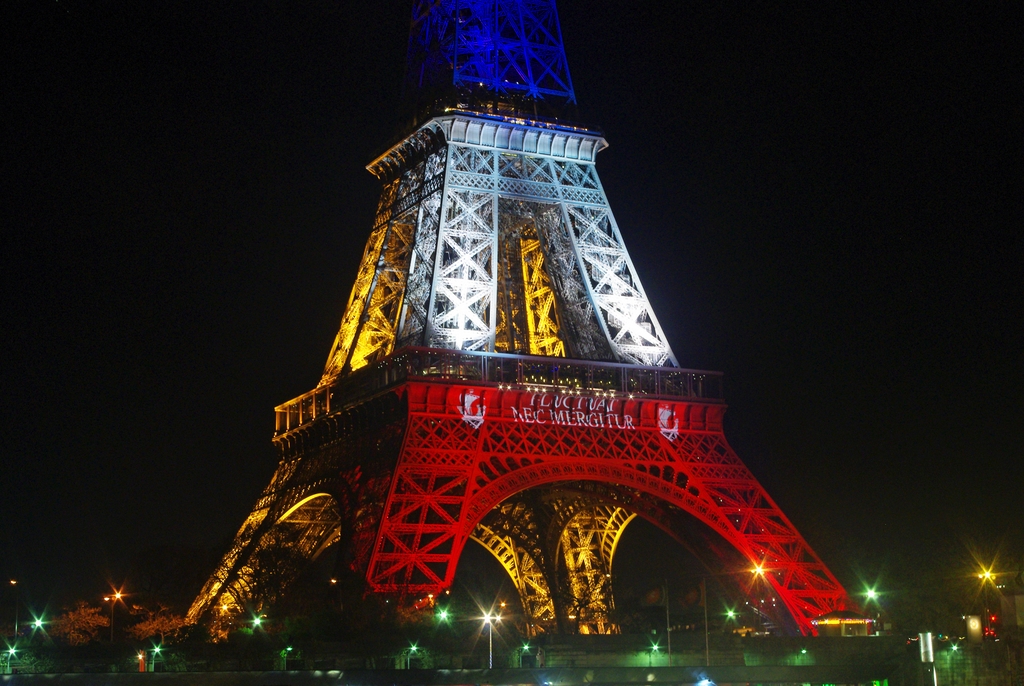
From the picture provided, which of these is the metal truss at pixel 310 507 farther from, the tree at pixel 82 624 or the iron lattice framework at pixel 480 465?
the tree at pixel 82 624

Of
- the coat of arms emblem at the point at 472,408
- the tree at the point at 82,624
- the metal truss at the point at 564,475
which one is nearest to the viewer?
the metal truss at the point at 564,475

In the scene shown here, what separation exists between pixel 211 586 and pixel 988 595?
4374 cm

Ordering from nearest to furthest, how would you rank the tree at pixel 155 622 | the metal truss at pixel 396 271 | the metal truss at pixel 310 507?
the metal truss at pixel 310 507 → the metal truss at pixel 396 271 → the tree at pixel 155 622

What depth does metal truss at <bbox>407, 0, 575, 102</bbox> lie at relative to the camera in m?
73.9

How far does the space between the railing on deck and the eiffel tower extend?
10 cm

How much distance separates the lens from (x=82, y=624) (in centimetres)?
7719

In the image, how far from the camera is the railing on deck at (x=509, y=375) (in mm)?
64250

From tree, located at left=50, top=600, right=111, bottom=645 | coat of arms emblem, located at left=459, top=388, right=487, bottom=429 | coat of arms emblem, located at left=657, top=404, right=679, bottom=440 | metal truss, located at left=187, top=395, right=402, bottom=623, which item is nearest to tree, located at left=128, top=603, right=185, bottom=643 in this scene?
metal truss, located at left=187, top=395, right=402, bottom=623

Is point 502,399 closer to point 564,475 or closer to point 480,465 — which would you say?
point 480,465

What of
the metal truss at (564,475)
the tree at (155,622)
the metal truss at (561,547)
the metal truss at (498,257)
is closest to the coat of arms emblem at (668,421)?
the metal truss at (564,475)

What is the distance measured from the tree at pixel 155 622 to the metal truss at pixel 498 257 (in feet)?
45.9

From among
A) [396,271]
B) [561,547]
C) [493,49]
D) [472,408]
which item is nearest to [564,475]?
[472,408]

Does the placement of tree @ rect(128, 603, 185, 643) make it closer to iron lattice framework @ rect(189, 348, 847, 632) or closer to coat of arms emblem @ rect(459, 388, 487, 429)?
iron lattice framework @ rect(189, 348, 847, 632)

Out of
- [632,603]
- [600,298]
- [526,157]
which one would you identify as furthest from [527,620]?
[526,157]
